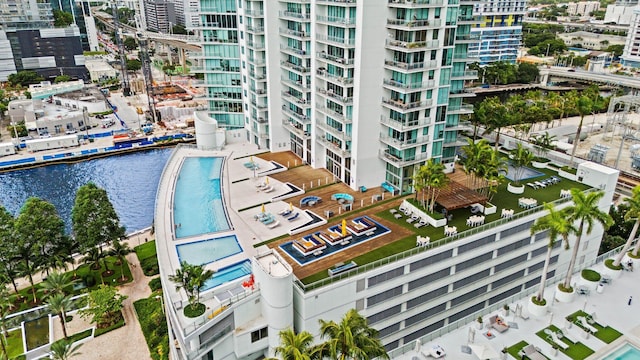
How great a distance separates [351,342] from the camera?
31.4 m

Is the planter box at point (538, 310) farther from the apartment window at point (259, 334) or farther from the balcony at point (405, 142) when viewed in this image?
the apartment window at point (259, 334)

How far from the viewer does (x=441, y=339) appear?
1694 inches

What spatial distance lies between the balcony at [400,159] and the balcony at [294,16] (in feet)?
85.1

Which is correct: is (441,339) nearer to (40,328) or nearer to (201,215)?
(201,215)

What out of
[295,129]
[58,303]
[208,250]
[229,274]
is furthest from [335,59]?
[58,303]

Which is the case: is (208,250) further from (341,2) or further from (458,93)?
(458,93)

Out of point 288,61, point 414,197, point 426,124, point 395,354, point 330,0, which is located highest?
point 330,0

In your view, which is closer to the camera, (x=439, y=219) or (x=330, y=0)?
(x=439, y=219)

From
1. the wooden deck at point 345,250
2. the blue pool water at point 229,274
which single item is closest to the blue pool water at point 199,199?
the blue pool water at point 229,274

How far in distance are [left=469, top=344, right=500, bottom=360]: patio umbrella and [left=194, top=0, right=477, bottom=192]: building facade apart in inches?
1192

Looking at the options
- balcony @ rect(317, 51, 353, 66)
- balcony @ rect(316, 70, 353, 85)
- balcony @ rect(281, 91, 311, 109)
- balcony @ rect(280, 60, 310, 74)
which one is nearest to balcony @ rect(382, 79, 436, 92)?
balcony @ rect(316, 70, 353, 85)

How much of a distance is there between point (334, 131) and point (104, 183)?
237 ft

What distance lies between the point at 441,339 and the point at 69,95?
181110 millimetres

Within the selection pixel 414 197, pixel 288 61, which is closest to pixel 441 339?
pixel 414 197
